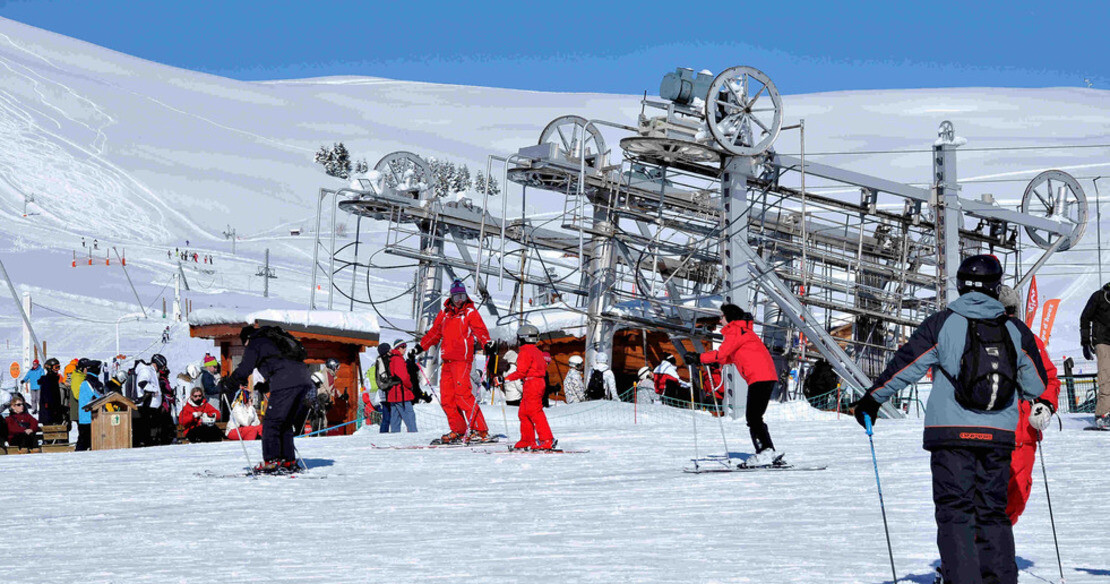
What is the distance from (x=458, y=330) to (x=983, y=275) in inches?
354

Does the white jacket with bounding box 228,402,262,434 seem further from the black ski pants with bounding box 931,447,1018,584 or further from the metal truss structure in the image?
the black ski pants with bounding box 931,447,1018,584

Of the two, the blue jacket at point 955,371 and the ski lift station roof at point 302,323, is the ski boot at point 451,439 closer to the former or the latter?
the ski lift station roof at point 302,323

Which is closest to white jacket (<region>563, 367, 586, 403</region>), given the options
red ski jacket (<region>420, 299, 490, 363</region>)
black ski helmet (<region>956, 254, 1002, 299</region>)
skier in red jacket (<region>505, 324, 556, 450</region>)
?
skier in red jacket (<region>505, 324, 556, 450</region>)

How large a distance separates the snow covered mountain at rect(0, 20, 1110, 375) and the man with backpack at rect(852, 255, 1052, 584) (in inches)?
1724

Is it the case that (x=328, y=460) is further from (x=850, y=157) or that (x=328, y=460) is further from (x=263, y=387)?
(x=850, y=157)

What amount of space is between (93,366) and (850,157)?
388 ft

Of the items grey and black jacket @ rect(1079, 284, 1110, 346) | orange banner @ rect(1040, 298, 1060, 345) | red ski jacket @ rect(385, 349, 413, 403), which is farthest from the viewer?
orange banner @ rect(1040, 298, 1060, 345)

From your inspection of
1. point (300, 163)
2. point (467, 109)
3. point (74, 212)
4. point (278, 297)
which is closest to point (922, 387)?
point (278, 297)

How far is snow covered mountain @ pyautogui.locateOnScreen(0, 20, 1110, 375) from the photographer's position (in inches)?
2726

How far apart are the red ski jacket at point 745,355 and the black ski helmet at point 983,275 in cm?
575

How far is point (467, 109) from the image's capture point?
16400 cm

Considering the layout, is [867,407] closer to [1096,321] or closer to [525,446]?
[525,446]

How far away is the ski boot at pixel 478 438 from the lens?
15609 mm

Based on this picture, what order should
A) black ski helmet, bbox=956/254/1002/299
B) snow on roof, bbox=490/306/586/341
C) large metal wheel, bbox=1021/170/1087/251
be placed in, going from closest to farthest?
black ski helmet, bbox=956/254/1002/299 < large metal wheel, bbox=1021/170/1087/251 < snow on roof, bbox=490/306/586/341
